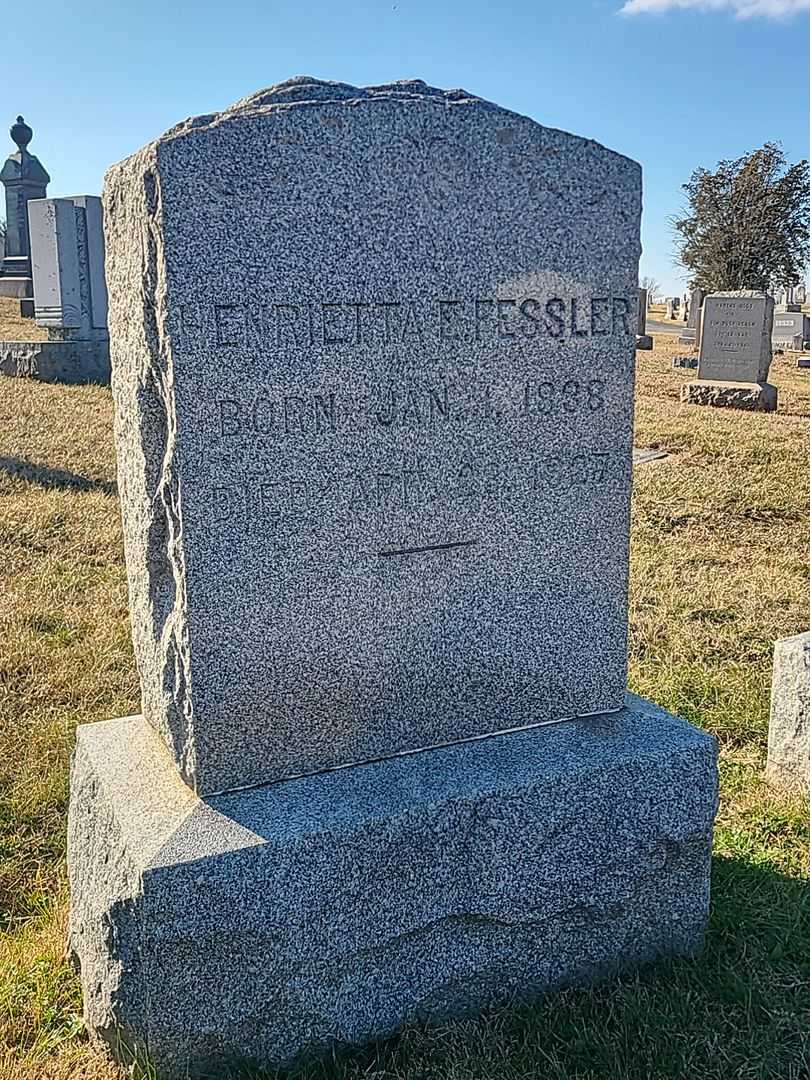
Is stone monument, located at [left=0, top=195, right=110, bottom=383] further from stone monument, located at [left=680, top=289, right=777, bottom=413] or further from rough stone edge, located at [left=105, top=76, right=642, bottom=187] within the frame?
rough stone edge, located at [left=105, top=76, right=642, bottom=187]

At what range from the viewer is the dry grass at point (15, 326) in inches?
547

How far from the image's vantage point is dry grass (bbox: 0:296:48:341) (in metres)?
13.9

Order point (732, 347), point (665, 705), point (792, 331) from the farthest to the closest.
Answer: point (792, 331)
point (732, 347)
point (665, 705)

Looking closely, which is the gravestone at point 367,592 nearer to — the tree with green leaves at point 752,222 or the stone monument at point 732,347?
the stone monument at point 732,347

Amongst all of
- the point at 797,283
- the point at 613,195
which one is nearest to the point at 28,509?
the point at 613,195

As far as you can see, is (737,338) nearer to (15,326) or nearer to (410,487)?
(15,326)

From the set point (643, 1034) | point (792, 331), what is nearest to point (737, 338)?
point (643, 1034)

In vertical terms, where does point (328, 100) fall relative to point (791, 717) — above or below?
above

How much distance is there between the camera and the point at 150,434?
1.88 meters

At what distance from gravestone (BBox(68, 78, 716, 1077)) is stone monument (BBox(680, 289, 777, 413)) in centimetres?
985

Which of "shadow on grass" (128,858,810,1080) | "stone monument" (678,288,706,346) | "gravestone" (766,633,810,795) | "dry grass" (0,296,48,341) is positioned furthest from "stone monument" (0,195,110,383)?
"stone monument" (678,288,706,346)

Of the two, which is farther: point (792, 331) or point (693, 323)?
point (792, 331)

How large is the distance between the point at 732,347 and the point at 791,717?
9848 millimetres

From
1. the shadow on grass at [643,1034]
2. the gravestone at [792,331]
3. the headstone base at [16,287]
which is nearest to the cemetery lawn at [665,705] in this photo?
the shadow on grass at [643,1034]
